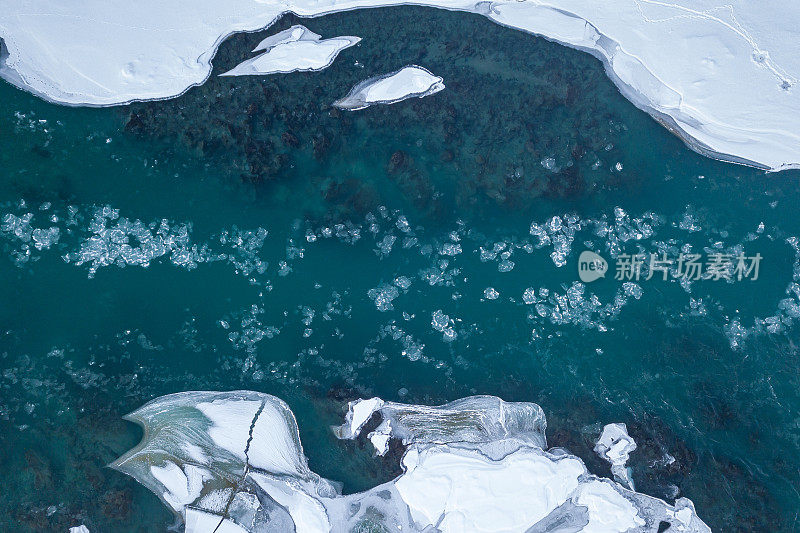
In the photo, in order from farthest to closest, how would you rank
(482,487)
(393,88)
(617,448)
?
1. (393,88)
2. (617,448)
3. (482,487)

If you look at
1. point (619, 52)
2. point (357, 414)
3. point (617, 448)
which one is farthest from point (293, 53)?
point (617, 448)

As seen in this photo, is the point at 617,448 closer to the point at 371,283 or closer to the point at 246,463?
the point at 371,283

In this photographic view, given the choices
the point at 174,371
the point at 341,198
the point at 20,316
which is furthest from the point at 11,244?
the point at 341,198

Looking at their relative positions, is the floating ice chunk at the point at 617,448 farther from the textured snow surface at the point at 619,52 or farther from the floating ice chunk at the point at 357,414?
the textured snow surface at the point at 619,52

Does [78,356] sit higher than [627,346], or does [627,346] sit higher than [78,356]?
[627,346]

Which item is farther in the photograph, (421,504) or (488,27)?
(488,27)

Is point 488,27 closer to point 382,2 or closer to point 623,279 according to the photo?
point 382,2
